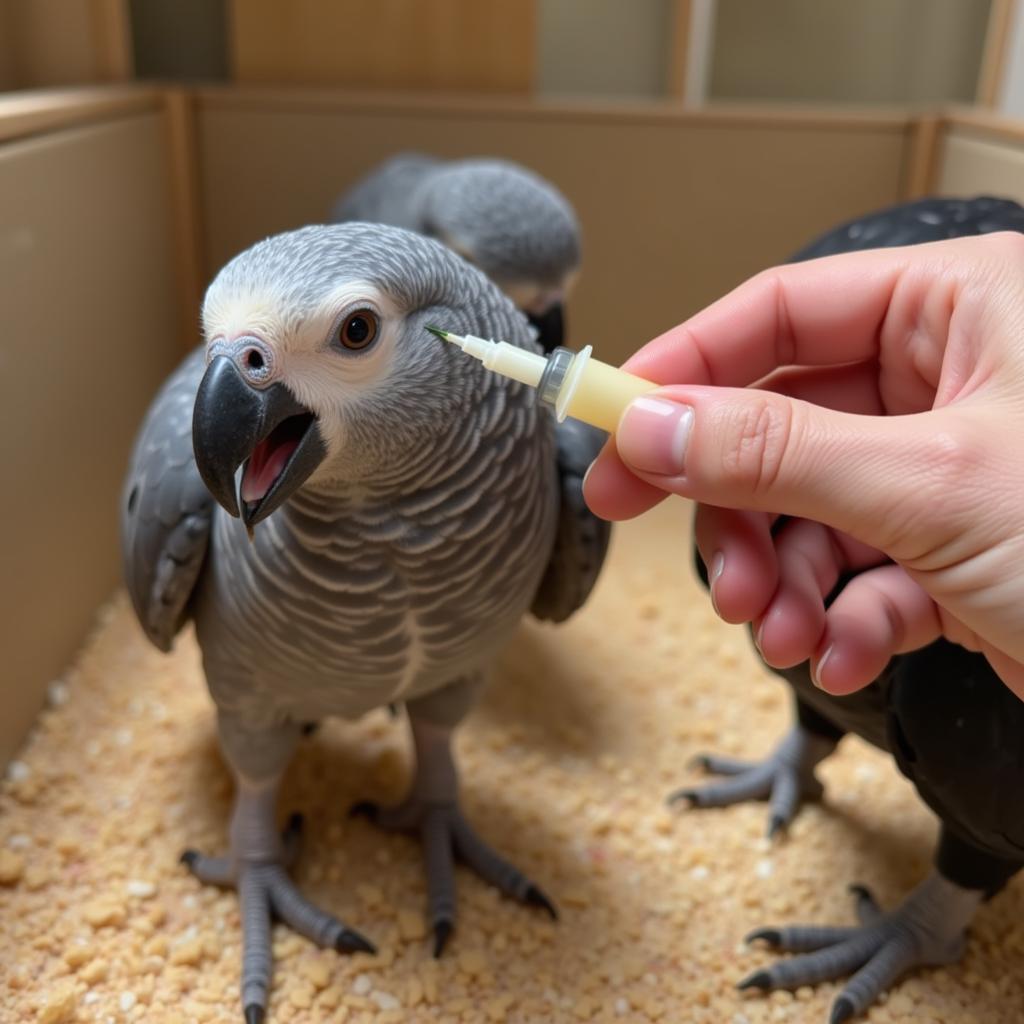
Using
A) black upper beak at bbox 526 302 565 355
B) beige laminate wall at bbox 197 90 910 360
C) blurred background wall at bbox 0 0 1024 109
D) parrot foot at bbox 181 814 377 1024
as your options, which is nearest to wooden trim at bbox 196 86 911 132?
beige laminate wall at bbox 197 90 910 360

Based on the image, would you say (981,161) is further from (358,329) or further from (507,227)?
(358,329)

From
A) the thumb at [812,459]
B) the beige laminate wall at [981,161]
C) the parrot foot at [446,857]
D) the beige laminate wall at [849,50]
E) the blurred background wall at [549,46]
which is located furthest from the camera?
the beige laminate wall at [849,50]

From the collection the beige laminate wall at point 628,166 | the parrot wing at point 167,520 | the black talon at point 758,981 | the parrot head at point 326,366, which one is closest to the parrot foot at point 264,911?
the parrot wing at point 167,520

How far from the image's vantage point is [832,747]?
1.24 metres

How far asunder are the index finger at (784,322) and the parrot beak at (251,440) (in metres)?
0.27

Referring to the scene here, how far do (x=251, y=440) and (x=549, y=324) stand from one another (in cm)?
88

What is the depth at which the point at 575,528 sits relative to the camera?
1.03 metres

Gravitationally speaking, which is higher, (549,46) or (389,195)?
(549,46)

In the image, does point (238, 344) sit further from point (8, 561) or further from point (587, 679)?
point (587, 679)

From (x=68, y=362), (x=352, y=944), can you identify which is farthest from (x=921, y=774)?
(x=68, y=362)

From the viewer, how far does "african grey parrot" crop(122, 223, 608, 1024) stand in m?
0.71

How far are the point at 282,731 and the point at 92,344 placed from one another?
0.69 meters

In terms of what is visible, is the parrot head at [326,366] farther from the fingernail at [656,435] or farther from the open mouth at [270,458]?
the fingernail at [656,435]

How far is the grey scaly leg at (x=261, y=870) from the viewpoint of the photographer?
105 cm
